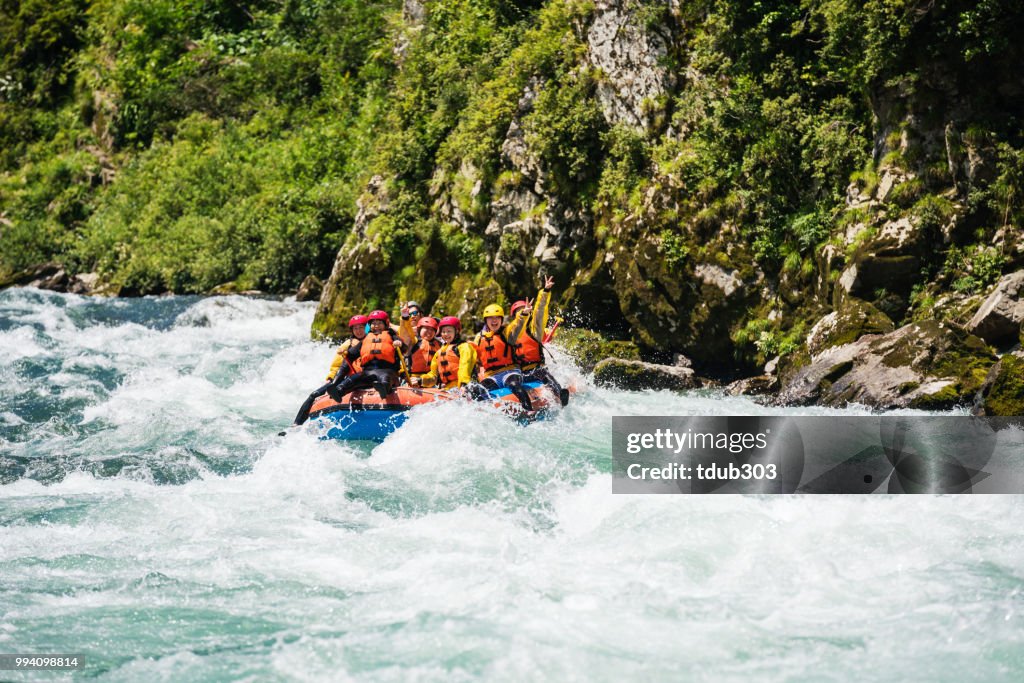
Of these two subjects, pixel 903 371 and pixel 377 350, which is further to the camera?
pixel 377 350

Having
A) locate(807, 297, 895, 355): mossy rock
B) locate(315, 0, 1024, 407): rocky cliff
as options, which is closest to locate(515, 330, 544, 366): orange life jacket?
locate(315, 0, 1024, 407): rocky cliff

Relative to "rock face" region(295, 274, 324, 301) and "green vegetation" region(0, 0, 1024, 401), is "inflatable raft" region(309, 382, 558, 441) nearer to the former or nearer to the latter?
"green vegetation" region(0, 0, 1024, 401)

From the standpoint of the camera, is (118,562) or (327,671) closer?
(327,671)

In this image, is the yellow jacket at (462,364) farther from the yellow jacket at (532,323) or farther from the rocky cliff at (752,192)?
the rocky cliff at (752,192)

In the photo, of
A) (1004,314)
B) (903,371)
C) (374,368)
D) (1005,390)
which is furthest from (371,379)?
(1004,314)

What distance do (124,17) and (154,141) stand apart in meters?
5.76

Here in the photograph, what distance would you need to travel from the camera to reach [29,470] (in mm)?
9172

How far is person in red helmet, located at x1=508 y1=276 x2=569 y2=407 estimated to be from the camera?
11492 millimetres

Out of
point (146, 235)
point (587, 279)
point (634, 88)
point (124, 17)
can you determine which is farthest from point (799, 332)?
point (124, 17)

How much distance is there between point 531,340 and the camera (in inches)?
458

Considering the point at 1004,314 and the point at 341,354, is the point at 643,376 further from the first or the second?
the point at 1004,314

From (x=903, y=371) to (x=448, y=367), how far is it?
5244 mm

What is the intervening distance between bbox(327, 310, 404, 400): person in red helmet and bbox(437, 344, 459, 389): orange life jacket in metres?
0.66

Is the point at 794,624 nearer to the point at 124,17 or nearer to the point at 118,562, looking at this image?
the point at 118,562
